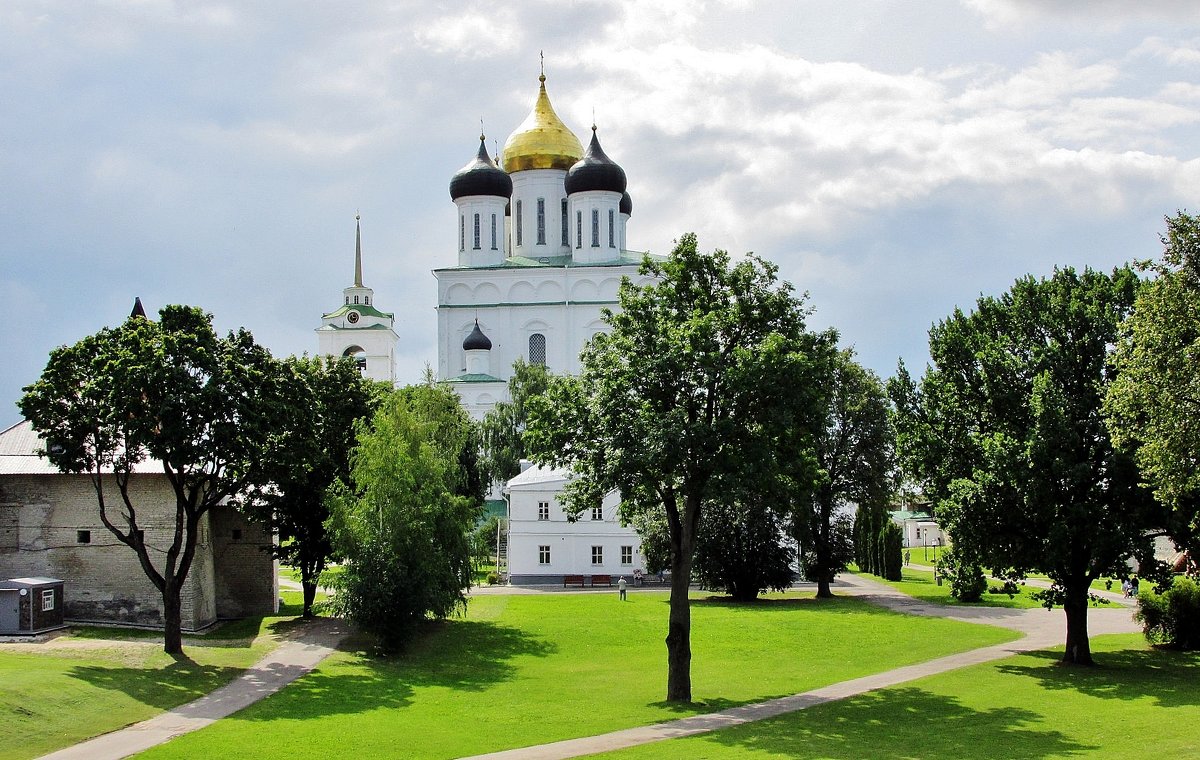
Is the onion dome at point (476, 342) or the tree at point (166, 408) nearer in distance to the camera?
the tree at point (166, 408)

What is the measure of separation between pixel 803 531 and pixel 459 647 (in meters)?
17.2

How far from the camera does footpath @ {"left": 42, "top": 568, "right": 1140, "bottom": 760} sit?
1991 cm

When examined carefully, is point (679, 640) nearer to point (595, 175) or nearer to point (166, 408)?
point (166, 408)

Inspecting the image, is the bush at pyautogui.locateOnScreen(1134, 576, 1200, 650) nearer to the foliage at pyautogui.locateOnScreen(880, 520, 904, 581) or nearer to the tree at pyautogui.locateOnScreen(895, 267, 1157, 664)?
the tree at pyautogui.locateOnScreen(895, 267, 1157, 664)

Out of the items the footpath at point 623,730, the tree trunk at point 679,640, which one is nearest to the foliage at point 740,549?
the footpath at point 623,730

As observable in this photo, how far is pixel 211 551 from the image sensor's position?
3769 centimetres

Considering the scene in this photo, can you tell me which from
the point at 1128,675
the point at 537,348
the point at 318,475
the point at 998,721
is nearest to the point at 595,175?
the point at 537,348

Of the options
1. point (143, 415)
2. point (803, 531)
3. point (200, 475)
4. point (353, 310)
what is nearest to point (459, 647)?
point (200, 475)

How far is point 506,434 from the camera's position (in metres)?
67.6

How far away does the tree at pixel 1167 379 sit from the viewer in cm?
2248

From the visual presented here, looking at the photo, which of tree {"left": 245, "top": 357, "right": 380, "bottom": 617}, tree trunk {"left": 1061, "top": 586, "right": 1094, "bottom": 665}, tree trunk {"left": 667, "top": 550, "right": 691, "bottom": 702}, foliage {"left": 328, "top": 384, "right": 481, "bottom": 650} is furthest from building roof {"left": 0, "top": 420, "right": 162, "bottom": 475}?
tree trunk {"left": 1061, "top": 586, "right": 1094, "bottom": 665}

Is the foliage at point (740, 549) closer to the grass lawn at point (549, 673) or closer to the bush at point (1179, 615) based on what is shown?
the grass lawn at point (549, 673)

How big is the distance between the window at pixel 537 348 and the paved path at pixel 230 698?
4523 centimetres

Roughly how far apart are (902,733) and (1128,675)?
8.56m
